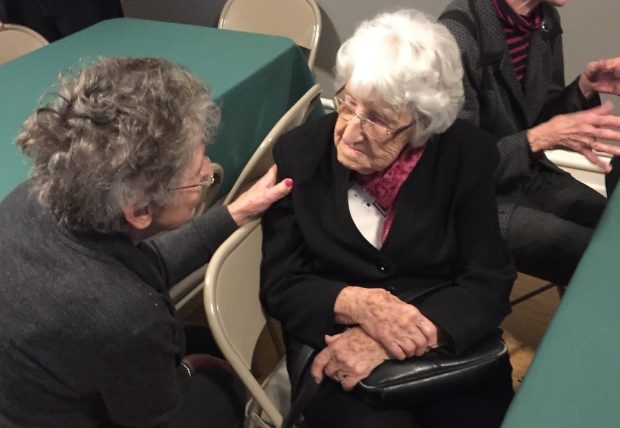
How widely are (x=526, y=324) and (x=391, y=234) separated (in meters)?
0.97

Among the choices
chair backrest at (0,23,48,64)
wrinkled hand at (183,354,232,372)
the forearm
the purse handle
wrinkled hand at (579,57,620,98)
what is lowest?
wrinkled hand at (183,354,232,372)

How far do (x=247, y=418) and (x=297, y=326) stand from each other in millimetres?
230

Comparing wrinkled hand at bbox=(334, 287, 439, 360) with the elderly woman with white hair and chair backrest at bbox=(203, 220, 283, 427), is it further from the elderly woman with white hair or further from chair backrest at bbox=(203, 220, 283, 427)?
chair backrest at bbox=(203, 220, 283, 427)

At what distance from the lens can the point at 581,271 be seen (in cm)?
92

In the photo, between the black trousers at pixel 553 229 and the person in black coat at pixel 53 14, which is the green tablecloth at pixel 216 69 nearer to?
the person in black coat at pixel 53 14

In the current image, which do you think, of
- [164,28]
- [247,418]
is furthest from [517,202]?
[164,28]

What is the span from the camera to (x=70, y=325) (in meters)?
0.82

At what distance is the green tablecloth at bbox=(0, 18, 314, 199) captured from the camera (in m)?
1.65

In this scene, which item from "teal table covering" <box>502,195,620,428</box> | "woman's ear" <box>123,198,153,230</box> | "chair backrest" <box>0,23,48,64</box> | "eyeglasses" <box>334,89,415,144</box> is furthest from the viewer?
"chair backrest" <box>0,23,48,64</box>

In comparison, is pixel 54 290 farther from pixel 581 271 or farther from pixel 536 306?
pixel 536 306

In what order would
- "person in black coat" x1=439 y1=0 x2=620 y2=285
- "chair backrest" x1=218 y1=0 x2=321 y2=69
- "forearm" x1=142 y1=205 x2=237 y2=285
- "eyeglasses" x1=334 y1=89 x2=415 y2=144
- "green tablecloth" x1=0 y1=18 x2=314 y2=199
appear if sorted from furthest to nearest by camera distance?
"chair backrest" x1=218 y1=0 x2=321 y2=69 < "green tablecloth" x1=0 y1=18 x2=314 y2=199 < "person in black coat" x1=439 y1=0 x2=620 y2=285 < "forearm" x1=142 y1=205 x2=237 y2=285 < "eyeglasses" x1=334 y1=89 x2=415 y2=144

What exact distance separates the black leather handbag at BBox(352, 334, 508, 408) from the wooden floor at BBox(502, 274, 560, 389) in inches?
27.1

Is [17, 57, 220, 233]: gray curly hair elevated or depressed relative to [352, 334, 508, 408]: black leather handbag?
elevated

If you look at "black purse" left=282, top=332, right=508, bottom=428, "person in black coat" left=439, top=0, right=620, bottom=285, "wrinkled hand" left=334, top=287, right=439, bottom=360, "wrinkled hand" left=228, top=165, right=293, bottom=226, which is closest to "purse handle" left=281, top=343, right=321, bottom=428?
"black purse" left=282, top=332, right=508, bottom=428
